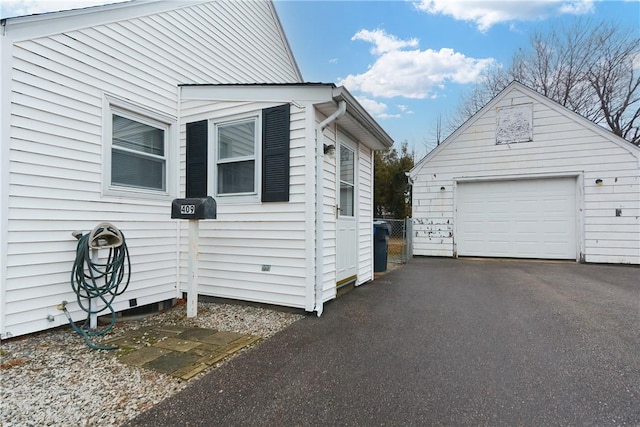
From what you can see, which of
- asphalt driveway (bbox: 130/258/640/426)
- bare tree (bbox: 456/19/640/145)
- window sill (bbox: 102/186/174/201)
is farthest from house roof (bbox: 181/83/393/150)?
bare tree (bbox: 456/19/640/145)

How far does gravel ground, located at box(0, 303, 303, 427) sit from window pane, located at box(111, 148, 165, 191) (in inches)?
70.7

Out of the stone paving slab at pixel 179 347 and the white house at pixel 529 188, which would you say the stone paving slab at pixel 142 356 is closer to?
the stone paving slab at pixel 179 347

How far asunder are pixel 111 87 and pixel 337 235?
3.45 m

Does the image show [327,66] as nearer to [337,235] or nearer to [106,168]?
[337,235]

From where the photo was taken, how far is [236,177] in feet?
14.8

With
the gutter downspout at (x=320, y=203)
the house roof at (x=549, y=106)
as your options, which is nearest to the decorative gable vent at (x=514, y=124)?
the house roof at (x=549, y=106)

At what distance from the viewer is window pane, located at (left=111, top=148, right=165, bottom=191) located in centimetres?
401

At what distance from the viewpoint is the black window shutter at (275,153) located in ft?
13.5

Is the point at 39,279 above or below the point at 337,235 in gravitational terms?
below

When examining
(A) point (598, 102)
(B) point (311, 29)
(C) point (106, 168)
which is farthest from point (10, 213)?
(A) point (598, 102)

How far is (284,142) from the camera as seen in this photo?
162 inches

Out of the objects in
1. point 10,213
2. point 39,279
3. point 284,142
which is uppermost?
point 284,142

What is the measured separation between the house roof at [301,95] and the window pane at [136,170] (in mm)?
1139

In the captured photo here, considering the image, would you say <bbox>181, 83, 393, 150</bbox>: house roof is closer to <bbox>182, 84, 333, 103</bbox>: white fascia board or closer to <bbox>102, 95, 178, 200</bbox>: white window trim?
<bbox>182, 84, 333, 103</bbox>: white fascia board
